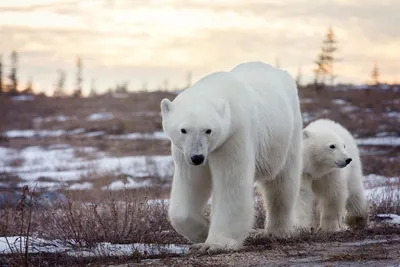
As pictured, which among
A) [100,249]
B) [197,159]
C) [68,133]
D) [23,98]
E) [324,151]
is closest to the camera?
[197,159]

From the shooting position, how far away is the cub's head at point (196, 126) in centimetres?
515

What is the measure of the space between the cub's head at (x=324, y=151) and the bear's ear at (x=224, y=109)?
2.83 m

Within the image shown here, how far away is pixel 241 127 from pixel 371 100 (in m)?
31.5

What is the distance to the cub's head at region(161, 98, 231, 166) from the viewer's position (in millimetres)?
5152

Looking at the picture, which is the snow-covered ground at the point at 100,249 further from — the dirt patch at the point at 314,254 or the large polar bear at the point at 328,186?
the large polar bear at the point at 328,186

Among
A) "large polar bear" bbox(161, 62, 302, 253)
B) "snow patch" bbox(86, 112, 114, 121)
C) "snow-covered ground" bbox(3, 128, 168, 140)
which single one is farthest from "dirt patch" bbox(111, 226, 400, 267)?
"snow patch" bbox(86, 112, 114, 121)

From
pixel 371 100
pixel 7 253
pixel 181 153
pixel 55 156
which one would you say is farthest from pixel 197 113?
pixel 371 100

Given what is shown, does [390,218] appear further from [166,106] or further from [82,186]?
[82,186]

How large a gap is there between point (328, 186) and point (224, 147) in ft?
9.82

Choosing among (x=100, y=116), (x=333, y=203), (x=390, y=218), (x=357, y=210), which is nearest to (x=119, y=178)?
(x=357, y=210)

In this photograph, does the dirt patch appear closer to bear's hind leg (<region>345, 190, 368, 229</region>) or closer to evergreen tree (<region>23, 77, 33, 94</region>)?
bear's hind leg (<region>345, 190, 368, 229</region>)

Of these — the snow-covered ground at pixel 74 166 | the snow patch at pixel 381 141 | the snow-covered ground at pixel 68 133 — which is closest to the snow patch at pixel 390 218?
the snow-covered ground at pixel 74 166

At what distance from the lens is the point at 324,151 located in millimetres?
8148

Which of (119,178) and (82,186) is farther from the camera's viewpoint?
(119,178)
